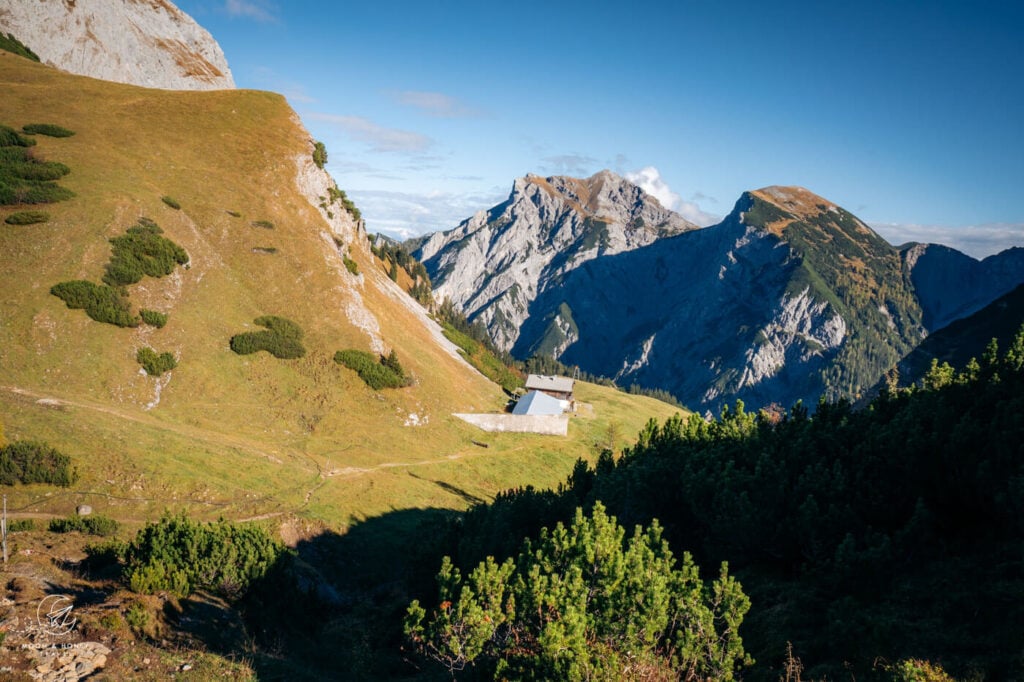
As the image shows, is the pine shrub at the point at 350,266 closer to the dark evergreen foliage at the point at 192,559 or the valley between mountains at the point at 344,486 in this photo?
the valley between mountains at the point at 344,486

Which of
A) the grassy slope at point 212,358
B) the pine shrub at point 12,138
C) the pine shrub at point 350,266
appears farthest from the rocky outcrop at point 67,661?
the pine shrub at point 12,138

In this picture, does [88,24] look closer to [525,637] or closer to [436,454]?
[436,454]

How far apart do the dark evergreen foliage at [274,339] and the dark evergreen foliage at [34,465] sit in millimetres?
22863

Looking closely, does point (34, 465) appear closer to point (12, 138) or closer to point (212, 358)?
point (212, 358)

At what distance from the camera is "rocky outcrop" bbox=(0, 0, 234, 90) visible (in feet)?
359

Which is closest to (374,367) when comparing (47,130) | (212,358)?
(212,358)

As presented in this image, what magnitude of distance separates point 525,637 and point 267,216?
236 feet

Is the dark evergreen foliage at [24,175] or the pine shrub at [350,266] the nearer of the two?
the dark evergreen foliage at [24,175]

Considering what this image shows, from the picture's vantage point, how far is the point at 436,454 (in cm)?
6231

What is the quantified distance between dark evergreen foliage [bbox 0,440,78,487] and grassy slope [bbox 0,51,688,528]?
1.13 meters

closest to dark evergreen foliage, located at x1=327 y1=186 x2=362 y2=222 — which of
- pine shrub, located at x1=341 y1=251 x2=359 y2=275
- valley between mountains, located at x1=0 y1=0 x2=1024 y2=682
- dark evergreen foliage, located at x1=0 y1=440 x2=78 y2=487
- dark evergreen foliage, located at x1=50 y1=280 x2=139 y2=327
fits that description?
valley between mountains, located at x1=0 y1=0 x2=1024 y2=682

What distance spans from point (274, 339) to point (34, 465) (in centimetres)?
2779
